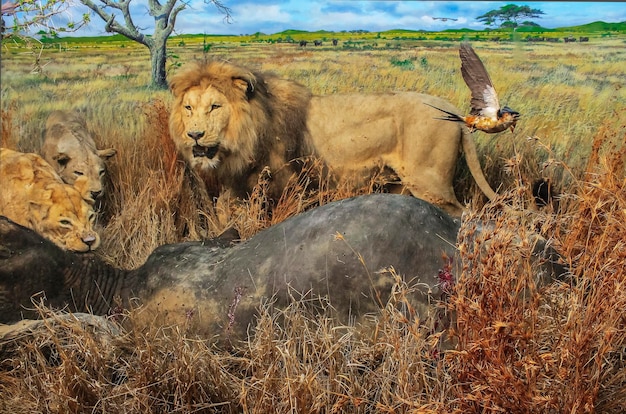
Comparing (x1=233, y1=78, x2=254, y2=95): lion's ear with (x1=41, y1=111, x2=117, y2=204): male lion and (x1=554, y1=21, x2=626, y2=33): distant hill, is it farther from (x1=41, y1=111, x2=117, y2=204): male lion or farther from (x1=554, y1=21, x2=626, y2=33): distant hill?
(x1=554, y1=21, x2=626, y2=33): distant hill

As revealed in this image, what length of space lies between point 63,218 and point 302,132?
6.15 ft

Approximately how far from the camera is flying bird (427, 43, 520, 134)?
3506mm

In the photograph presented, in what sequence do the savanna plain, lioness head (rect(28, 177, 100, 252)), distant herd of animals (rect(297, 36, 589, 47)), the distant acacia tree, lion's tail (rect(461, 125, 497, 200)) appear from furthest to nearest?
lion's tail (rect(461, 125, 497, 200)) < distant herd of animals (rect(297, 36, 589, 47)) < the distant acacia tree < lioness head (rect(28, 177, 100, 252)) < the savanna plain

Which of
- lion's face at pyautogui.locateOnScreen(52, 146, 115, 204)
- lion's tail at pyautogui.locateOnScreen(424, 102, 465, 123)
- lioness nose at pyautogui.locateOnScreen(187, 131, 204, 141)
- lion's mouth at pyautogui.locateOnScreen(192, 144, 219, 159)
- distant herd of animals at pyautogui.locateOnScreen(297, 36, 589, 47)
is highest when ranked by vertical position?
distant herd of animals at pyautogui.locateOnScreen(297, 36, 589, 47)

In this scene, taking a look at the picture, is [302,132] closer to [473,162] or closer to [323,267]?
[473,162]

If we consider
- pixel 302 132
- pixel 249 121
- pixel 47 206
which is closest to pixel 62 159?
pixel 47 206

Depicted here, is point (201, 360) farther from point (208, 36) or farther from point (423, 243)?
point (208, 36)

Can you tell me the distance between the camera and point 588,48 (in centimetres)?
477

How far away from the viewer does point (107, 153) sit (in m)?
4.65

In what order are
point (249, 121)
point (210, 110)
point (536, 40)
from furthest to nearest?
point (536, 40)
point (249, 121)
point (210, 110)

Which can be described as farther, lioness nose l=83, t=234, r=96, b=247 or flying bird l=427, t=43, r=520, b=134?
lioness nose l=83, t=234, r=96, b=247

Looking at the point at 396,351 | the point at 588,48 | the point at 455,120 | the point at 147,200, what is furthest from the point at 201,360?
the point at 588,48

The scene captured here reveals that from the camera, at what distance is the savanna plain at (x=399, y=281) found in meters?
2.51

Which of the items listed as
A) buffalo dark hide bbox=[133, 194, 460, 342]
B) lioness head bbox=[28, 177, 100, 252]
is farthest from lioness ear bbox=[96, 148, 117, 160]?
buffalo dark hide bbox=[133, 194, 460, 342]
